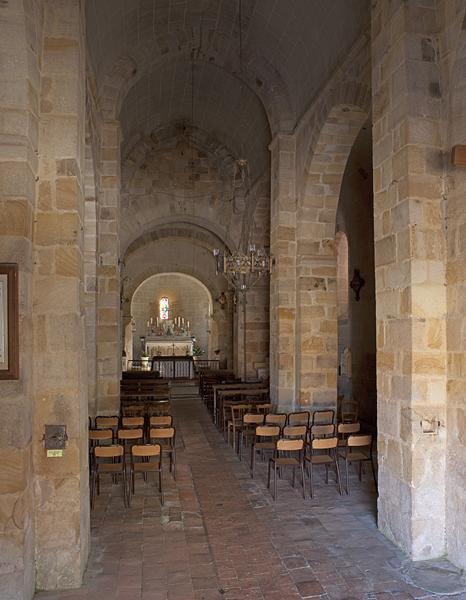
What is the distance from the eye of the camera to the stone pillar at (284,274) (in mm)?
10203

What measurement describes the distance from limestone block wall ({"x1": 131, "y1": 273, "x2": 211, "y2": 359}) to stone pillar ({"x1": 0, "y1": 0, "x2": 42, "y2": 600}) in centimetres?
2191

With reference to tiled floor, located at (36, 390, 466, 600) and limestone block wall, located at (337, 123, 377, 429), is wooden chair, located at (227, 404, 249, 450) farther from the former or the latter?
limestone block wall, located at (337, 123, 377, 429)

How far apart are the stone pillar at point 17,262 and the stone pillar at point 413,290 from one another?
3.39 m

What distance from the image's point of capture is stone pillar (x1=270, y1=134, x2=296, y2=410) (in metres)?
10.2

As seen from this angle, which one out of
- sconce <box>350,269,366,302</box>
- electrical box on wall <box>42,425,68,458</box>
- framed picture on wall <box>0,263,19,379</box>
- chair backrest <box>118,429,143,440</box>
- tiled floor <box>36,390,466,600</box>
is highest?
sconce <box>350,269,366,302</box>

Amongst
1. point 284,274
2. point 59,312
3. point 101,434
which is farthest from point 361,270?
point 59,312

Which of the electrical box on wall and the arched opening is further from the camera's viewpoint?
the arched opening

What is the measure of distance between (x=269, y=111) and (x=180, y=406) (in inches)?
332

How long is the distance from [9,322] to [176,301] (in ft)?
76.4

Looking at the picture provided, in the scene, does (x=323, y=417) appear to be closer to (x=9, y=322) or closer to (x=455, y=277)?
(x=455, y=277)

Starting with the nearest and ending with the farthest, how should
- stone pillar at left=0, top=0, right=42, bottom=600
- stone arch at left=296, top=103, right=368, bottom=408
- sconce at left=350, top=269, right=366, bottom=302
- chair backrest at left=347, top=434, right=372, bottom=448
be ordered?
1. stone pillar at left=0, top=0, right=42, bottom=600
2. chair backrest at left=347, top=434, right=372, bottom=448
3. stone arch at left=296, top=103, right=368, bottom=408
4. sconce at left=350, top=269, right=366, bottom=302

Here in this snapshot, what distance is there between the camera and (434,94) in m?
5.07

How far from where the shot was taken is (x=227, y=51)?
10984 mm

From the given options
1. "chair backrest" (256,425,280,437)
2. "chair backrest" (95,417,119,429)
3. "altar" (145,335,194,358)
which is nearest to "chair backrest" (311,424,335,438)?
"chair backrest" (256,425,280,437)
